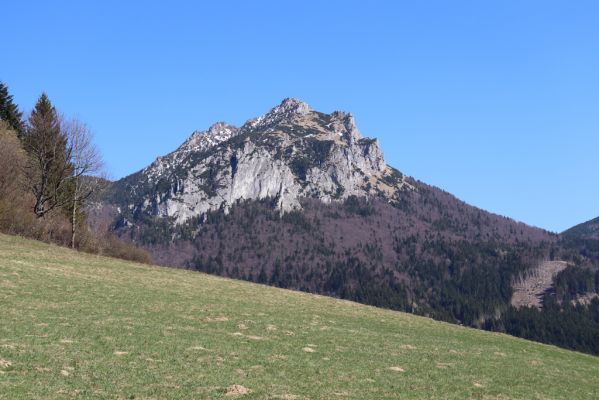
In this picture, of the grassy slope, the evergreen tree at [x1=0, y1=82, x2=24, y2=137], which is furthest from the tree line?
the grassy slope

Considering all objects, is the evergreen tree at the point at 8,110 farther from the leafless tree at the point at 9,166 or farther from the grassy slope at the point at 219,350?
the grassy slope at the point at 219,350

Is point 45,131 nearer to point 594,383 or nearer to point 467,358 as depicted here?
point 467,358

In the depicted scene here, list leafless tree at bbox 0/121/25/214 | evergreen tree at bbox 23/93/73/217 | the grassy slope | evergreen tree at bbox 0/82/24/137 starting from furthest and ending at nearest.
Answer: evergreen tree at bbox 0/82/24/137 < evergreen tree at bbox 23/93/73/217 < leafless tree at bbox 0/121/25/214 < the grassy slope

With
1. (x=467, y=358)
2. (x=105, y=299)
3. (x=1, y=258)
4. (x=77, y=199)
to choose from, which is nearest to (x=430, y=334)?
(x=467, y=358)

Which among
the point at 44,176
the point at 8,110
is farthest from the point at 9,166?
the point at 8,110

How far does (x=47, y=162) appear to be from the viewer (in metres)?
64.2

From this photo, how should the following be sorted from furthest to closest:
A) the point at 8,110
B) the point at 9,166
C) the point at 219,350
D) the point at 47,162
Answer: the point at 8,110 → the point at 47,162 → the point at 9,166 → the point at 219,350

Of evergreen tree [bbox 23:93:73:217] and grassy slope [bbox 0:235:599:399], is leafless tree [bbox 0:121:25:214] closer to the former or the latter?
evergreen tree [bbox 23:93:73:217]

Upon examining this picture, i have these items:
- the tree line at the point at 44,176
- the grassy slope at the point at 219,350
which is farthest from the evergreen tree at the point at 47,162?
the grassy slope at the point at 219,350

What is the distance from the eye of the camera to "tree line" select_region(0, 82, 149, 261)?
5991 cm

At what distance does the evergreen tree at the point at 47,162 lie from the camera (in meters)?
63.9

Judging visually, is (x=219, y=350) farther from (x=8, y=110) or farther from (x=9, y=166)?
(x=8, y=110)

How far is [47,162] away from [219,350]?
49.7 meters

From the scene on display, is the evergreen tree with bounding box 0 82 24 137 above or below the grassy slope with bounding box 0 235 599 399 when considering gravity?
above
